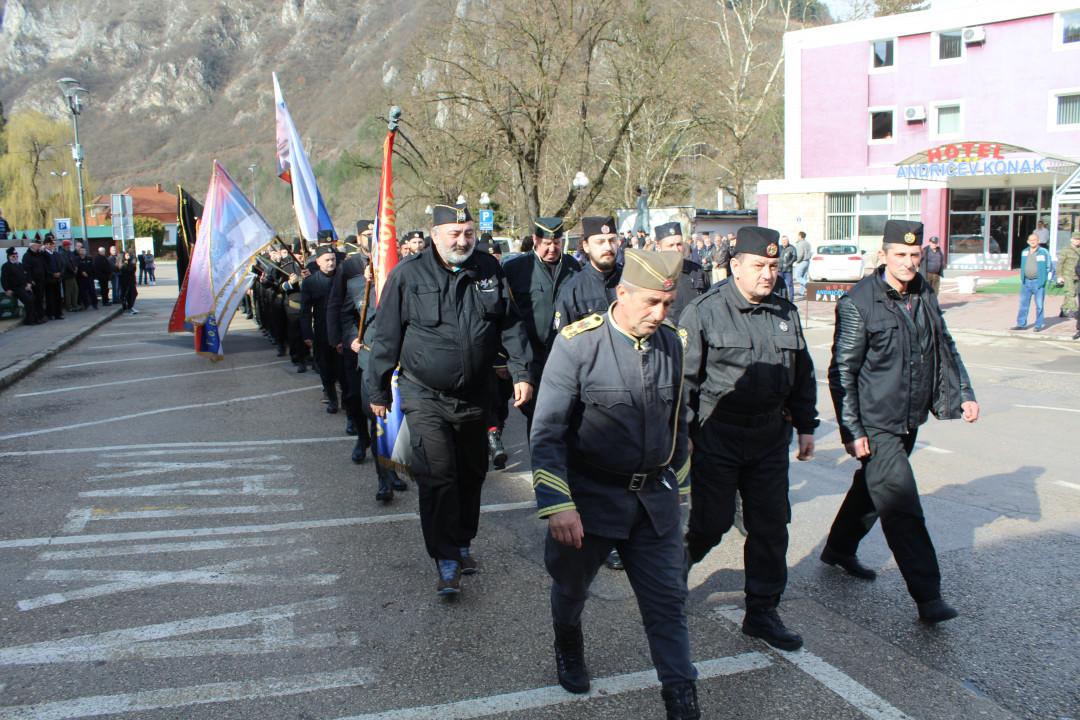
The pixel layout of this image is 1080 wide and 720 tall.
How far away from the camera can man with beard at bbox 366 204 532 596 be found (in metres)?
4.87

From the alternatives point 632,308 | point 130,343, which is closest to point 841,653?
point 632,308

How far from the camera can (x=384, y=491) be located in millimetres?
6574

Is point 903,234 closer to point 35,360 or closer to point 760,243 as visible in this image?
point 760,243

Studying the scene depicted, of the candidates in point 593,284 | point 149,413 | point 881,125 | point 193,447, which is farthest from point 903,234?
point 881,125

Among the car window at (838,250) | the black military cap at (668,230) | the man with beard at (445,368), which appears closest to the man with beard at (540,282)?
the black military cap at (668,230)

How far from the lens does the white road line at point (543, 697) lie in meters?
3.60

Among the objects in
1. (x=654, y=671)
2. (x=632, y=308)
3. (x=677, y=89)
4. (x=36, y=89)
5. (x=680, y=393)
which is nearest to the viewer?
(x=632, y=308)

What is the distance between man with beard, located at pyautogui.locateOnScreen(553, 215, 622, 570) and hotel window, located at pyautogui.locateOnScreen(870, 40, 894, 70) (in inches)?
1373

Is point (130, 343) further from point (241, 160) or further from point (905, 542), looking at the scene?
point (241, 160)

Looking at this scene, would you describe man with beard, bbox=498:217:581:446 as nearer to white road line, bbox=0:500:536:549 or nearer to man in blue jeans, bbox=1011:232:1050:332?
white road line, bbox=0:500:536:549

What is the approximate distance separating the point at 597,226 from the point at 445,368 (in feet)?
5.66

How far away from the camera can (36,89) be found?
13912cm

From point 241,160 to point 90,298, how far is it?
3101 inches

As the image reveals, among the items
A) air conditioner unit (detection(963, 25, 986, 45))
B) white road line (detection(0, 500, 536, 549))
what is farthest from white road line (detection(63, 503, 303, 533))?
air conditioner unit (detection(963, 25, 986, 45))
